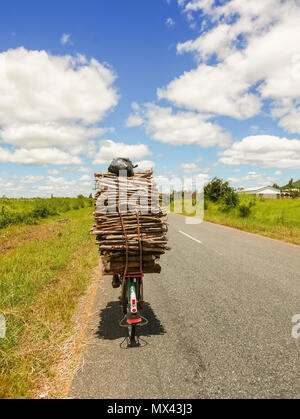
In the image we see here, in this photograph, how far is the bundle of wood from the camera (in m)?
3.59

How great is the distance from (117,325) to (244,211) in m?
21.2

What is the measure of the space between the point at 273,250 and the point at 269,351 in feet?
22.5

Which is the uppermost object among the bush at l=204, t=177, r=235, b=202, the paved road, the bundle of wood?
the bush at l=204, t=177, r=235, b=202

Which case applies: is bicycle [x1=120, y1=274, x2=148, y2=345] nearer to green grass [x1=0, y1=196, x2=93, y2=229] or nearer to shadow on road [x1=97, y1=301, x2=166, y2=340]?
shadow on road [x1=97, y1=301, x2=166, y2=340]

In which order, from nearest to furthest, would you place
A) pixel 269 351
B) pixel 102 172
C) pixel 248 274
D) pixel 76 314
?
pixel 269 351, pixel 102 172, pixel 76 314, pixel 248 274

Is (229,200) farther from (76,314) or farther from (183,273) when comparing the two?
(76,314)

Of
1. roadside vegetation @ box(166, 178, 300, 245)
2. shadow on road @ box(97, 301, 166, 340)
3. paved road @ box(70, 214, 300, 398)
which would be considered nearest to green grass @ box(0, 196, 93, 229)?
roadside vegetation @ box(166, 178, 300, 245)

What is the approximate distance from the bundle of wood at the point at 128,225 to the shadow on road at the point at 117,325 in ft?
3.09

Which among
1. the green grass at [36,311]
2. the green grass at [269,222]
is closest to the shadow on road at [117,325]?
the green grass at [36,311]

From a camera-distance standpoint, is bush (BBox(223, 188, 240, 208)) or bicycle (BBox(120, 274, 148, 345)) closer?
bicycle (BBox(120, 274, 148, 345))

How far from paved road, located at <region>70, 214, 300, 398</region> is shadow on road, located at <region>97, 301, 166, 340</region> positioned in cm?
1
